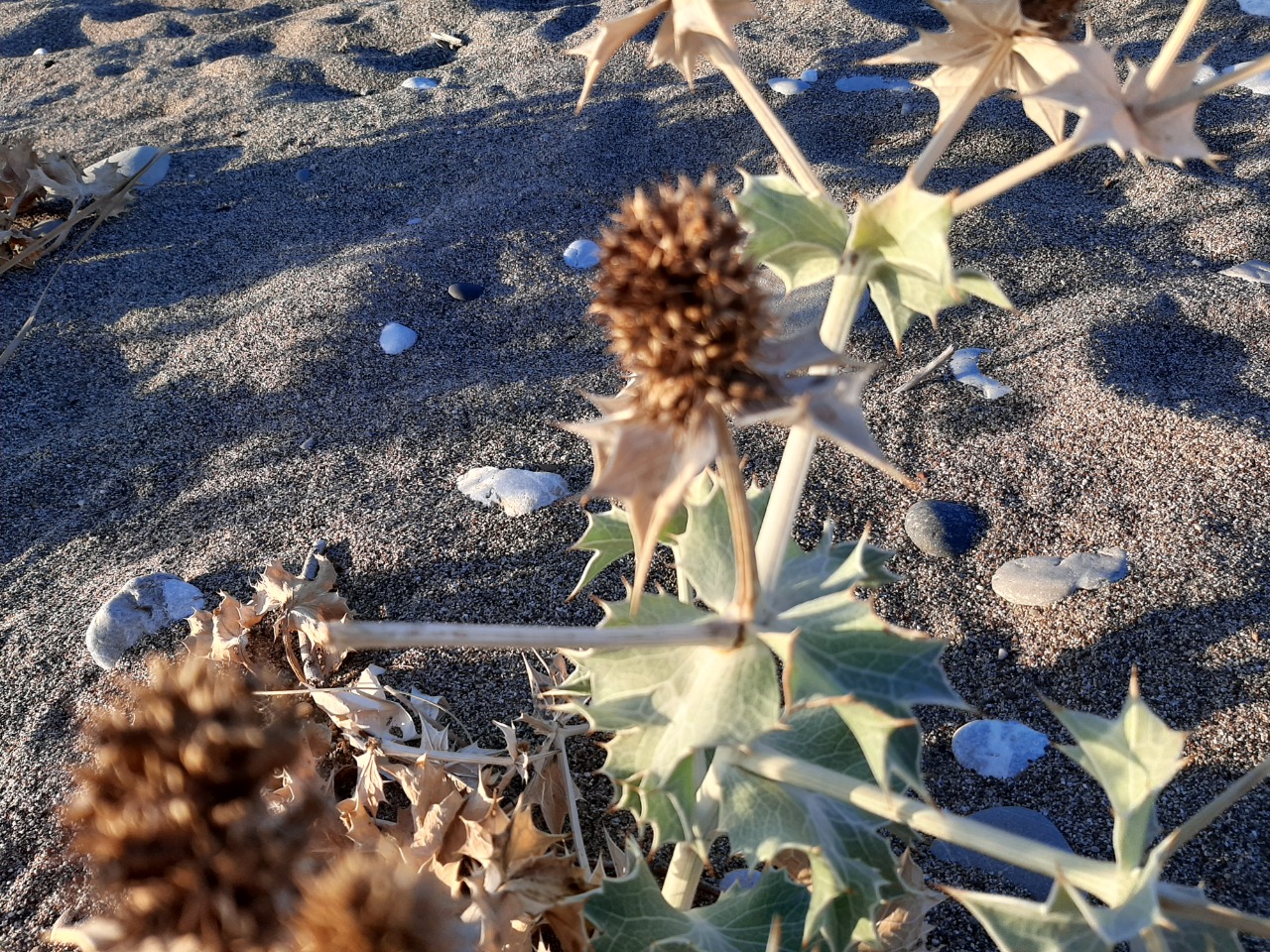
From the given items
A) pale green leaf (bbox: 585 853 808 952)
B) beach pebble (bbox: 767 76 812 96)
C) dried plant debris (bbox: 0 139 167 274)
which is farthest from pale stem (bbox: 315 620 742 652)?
beach pebble (bbox: 767 76 812 96)

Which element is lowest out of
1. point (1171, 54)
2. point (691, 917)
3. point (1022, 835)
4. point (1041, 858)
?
point (1022, 835)

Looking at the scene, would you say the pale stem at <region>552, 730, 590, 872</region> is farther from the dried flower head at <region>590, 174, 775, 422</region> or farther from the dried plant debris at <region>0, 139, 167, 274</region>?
the dried plant debris at <region>0, 139, 167, 274</region>

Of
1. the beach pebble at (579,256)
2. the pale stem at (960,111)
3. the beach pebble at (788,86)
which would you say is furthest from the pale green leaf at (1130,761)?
the beach pebble at (788,86)

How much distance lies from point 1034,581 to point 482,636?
4.37 ft

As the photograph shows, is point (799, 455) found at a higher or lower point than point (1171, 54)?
lower

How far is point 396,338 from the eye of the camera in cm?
245

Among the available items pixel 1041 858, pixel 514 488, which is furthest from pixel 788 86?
pixel 1041 858

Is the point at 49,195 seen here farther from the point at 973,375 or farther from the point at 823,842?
the point at 823,842

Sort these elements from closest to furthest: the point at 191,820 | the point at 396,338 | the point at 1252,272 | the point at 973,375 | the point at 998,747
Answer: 1. the point at 191,820
2. the point at 998,747
3. the point at 973,375
4. the point at 1252,272
5. the point at 396,338

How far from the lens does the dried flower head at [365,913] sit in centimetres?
50

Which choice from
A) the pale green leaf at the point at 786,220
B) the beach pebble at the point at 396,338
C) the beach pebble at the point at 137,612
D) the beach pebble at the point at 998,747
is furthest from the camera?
the beach pebble at the point at 396,338

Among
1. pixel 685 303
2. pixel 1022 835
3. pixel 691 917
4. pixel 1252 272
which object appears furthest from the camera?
pixel 1252 272

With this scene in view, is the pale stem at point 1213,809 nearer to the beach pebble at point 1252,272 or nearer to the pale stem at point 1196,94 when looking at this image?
the pale stem at point 1196,94

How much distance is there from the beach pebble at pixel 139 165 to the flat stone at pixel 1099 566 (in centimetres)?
310
